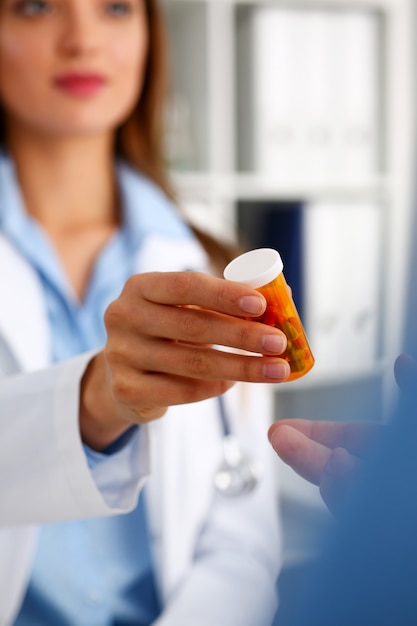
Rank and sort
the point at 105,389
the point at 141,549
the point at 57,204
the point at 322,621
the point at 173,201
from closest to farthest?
the point at 322,621 < the point at 105,389 < the point at 141,549 < the point at 57,204 < the point at 173,201

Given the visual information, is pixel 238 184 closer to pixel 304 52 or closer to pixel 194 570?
pixel 304 52

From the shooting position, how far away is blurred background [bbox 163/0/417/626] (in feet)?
6.66

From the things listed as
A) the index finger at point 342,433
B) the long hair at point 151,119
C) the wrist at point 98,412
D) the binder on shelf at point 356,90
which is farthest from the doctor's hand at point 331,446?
the binder on shelf at point 356,90

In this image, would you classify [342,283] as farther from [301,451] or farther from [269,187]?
[301,451]

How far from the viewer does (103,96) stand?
1.30 metres

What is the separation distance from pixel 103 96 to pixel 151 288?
78 cm

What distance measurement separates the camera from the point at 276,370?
541 millimetres

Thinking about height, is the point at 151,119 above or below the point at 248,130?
above

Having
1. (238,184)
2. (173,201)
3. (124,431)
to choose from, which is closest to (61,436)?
(124,431)

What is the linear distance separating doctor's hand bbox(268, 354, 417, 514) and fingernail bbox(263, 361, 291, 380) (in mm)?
33

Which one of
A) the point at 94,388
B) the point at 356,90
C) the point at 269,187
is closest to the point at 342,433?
the point at 94,388

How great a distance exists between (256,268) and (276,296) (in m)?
0.02

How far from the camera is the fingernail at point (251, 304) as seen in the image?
0.52 m

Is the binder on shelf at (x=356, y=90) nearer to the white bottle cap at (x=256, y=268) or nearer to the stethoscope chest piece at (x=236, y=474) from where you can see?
the stethoscope chest piece at (x=236, y=474)
